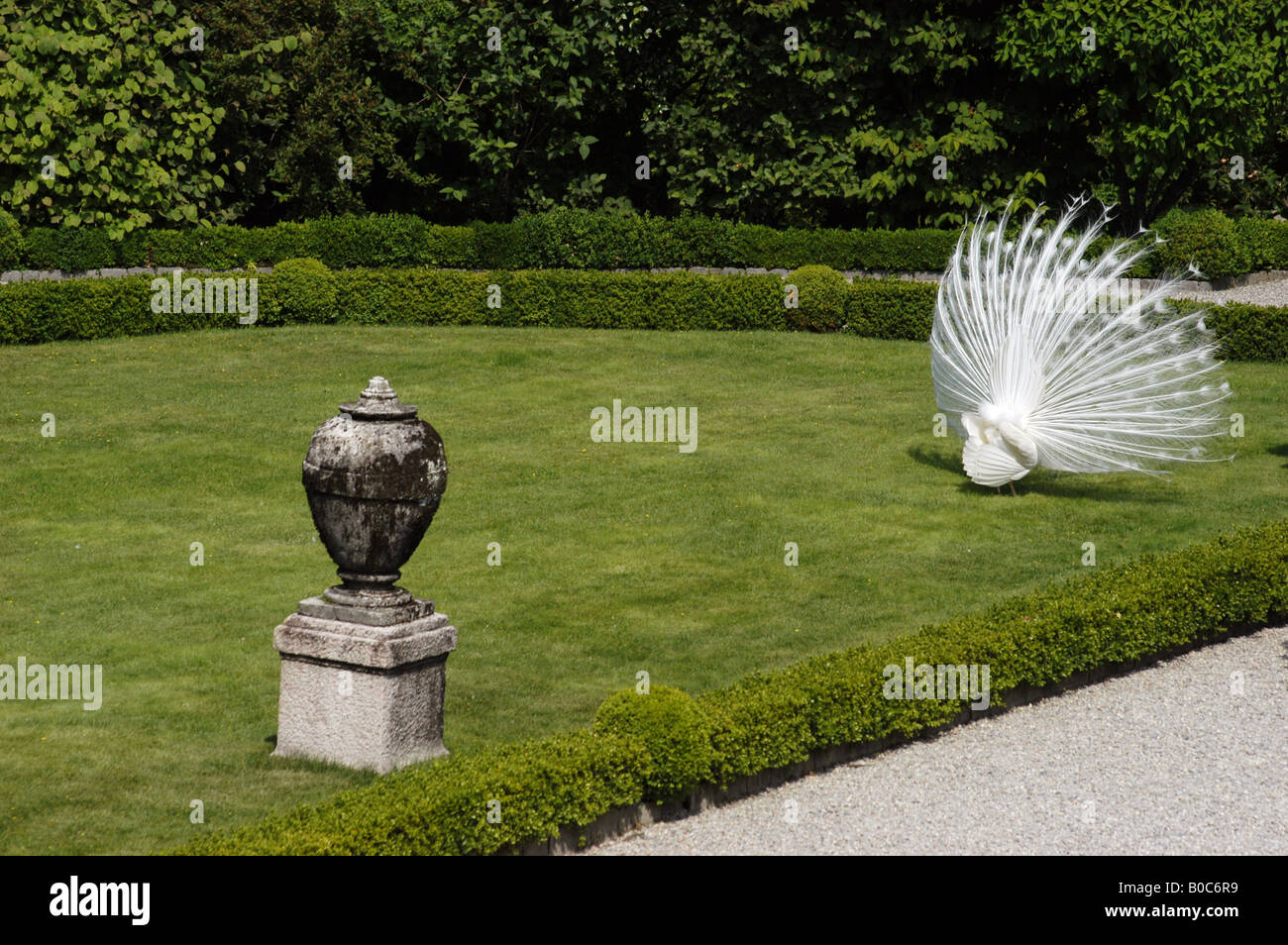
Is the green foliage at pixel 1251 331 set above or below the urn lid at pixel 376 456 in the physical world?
above

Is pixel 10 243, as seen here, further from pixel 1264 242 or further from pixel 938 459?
pixel 1264 242

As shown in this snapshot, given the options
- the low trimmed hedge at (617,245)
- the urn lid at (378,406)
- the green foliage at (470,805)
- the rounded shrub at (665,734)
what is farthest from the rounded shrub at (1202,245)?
the green foliage at (470,805)

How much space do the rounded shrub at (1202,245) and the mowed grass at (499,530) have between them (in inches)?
236

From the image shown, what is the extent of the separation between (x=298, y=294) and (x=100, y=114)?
5.41 m

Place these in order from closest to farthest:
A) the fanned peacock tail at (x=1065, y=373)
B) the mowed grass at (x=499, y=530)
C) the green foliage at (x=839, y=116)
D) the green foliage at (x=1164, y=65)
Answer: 1. the mowed grass at (x=499, y=530)
2. the fanned peacock tail at (x=1065, y=373)
3. the green foliage at (x=1164, y=65)
4. the green foliage at (x=839, y=116)

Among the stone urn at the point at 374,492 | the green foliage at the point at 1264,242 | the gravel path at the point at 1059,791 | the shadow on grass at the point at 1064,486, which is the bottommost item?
the gravel path at the point at 1059,791

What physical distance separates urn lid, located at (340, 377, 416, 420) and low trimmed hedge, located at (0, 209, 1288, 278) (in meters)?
20.1

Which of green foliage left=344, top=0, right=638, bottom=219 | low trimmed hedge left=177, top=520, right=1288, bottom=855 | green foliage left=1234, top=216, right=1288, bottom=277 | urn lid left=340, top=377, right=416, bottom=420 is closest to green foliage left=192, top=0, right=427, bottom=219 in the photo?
green foliage left=344, top=0, right=638, bottom=219

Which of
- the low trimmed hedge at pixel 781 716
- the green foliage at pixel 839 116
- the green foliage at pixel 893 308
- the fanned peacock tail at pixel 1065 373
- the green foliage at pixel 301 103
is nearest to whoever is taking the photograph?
the low trimmed hedge at pixel 781 716

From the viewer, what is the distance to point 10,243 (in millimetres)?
26062

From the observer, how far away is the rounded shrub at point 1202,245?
28328 millimetres

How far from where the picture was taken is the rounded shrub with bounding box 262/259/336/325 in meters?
25.5

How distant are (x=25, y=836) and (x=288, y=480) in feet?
29.2

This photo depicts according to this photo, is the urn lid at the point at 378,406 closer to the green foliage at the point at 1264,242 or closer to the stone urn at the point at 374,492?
the stone urn at the point at 374,492
